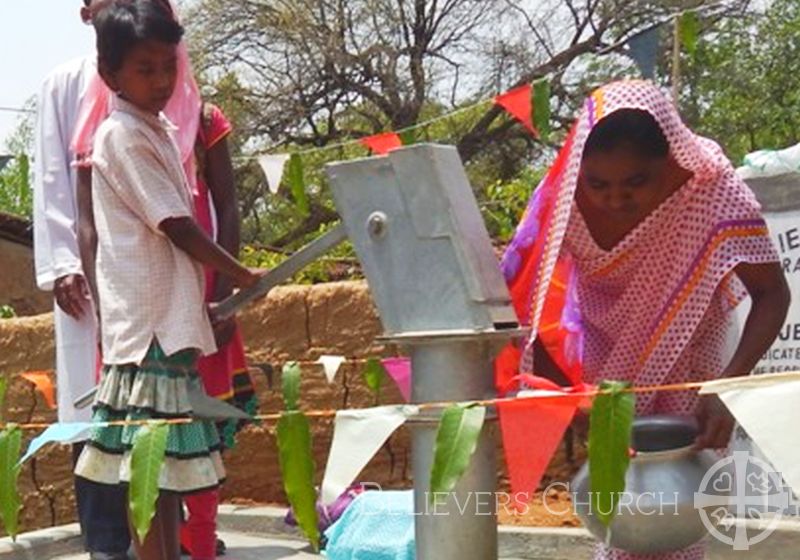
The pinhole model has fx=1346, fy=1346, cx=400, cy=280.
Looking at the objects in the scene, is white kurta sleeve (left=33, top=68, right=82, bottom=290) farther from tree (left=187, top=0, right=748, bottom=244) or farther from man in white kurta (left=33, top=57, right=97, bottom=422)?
tree (left=187, top=0, right=748, bottom=244)

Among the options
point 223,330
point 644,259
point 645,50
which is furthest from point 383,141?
point 644,259

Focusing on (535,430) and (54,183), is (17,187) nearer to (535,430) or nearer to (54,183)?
(54,183)

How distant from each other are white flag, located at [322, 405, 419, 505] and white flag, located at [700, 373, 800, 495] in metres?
0.46

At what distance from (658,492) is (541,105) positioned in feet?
7.84

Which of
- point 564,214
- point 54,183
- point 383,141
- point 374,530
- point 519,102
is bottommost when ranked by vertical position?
point 374,530

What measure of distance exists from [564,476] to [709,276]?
2.53m

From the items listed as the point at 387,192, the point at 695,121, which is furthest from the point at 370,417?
the point at 695,121

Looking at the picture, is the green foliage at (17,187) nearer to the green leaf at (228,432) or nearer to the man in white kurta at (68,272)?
the man in white kurta at (68,272)

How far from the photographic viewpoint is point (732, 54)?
42.8ft

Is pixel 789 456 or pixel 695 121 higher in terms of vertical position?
pixel 695 121

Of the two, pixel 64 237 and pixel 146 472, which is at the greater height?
pixel 64 237

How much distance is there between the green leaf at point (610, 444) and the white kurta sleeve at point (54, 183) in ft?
6.89

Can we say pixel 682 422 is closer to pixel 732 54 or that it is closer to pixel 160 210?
pixel 160 210

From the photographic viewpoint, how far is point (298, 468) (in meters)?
2.07
